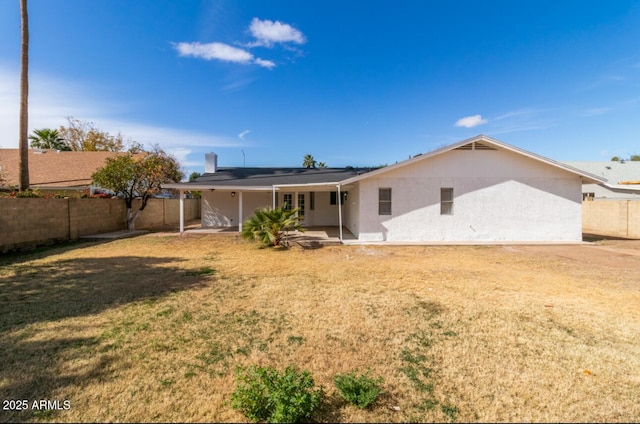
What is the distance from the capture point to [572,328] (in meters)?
4.46

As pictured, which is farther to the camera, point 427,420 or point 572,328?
point 572,328

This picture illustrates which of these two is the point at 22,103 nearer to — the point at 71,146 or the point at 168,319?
the point at 168,319

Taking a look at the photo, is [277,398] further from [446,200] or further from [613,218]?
[613,218]

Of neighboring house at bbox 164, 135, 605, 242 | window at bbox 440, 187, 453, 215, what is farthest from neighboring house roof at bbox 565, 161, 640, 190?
window at bbox 440, 187, 453, 215

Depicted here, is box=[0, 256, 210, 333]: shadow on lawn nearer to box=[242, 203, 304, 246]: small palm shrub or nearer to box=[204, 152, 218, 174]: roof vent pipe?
box=[242, 203, 304, 246]: small palm shrub

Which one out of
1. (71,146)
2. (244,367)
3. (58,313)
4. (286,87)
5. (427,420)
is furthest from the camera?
(71,146)

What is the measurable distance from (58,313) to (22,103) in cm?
1362

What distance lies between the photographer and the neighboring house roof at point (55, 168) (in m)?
20.1

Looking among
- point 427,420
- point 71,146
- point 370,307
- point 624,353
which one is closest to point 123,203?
point 370,307

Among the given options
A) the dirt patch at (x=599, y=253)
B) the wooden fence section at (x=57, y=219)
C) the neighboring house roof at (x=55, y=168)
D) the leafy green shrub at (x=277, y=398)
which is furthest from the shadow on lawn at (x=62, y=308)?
the neighboring house roof at (x=55, y=168)

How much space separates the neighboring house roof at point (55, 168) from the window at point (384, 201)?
18322 millimetres

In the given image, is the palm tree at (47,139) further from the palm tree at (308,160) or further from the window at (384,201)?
the window at (384,201)

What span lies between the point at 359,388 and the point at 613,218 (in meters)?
21.3

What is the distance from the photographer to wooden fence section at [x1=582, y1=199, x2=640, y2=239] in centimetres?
1532
